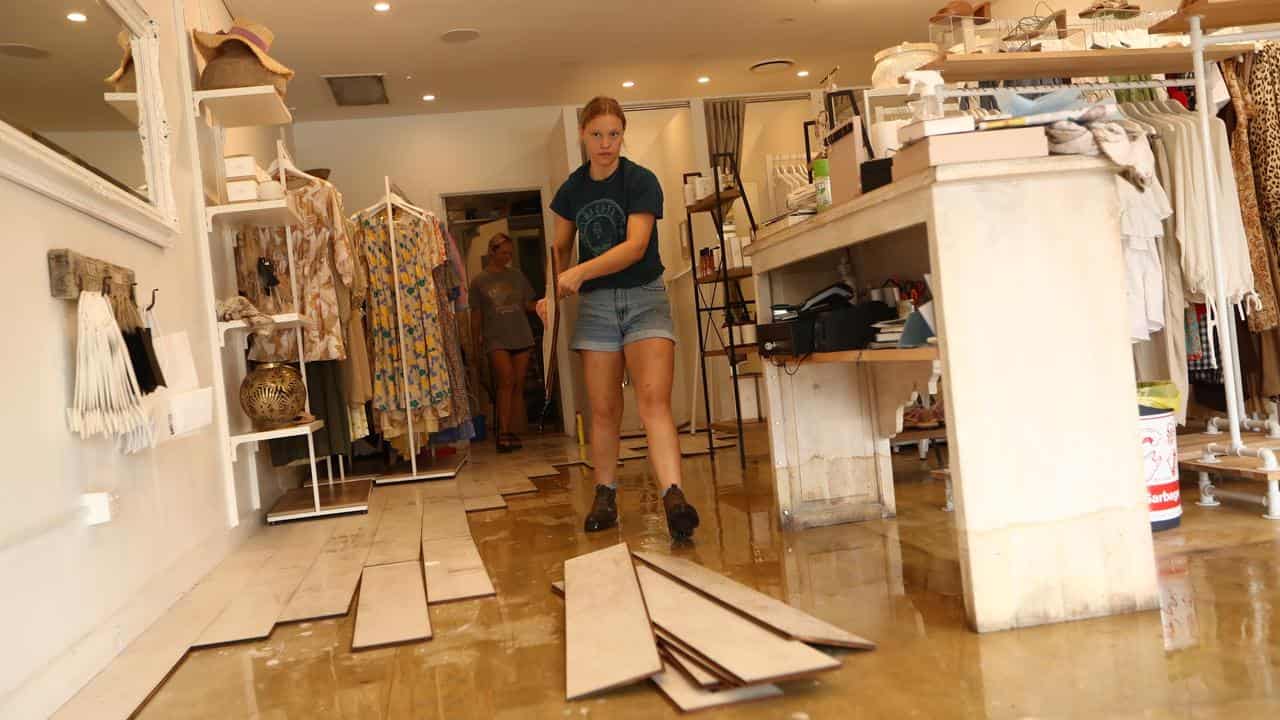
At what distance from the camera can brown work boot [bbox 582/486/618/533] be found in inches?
138

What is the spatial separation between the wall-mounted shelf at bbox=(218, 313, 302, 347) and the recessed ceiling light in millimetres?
2279

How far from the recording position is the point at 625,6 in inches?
229

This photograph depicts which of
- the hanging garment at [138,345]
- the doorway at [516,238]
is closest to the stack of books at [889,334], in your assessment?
the hanging garment at [138,345]

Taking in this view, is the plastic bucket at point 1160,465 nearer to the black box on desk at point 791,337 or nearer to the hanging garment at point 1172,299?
the black box on desk at point 791,337

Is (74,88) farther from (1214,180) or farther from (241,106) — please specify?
(1214,180)

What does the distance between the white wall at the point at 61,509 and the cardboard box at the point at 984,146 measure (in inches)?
74.1

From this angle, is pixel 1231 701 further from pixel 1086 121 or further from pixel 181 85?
pixel 181 85

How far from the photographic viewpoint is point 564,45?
21.3 feet

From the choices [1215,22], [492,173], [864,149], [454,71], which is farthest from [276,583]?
[492,173]

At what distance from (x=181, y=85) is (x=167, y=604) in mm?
2035

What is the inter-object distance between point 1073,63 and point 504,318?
4.70 m

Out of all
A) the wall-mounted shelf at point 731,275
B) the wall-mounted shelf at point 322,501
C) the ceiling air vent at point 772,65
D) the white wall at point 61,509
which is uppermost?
the ceiling air vent at point 772,65

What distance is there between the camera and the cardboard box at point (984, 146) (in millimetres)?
2008

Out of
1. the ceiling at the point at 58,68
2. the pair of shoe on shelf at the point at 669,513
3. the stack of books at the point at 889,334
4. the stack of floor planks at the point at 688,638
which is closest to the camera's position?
the stack of floor planks at the point at 688,638
